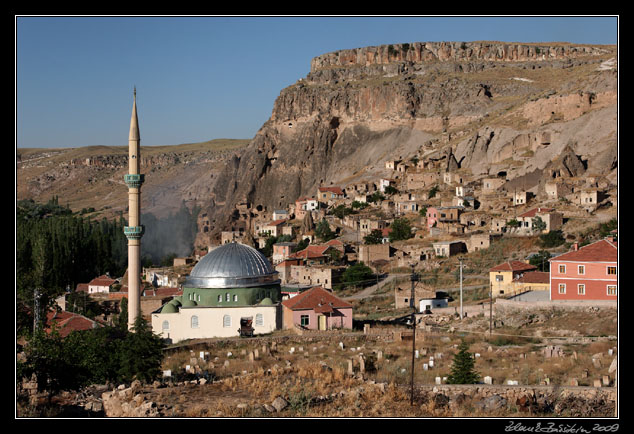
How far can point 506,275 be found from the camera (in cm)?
4328

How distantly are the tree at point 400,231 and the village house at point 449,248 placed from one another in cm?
685

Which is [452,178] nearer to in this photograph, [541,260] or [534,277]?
[541,260]

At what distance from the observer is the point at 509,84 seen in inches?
4564

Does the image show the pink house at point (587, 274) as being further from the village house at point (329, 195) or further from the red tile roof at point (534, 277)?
the village house at point (329, 195)

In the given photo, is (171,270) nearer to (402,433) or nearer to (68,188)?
(402,433)

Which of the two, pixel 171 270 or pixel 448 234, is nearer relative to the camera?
pixel 448 234

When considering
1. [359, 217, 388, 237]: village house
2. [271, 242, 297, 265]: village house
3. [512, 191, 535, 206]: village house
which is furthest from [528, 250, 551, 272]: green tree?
[271, 242, 297, 265]: village house

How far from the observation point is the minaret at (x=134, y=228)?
1462 inches

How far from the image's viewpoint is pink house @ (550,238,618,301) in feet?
113

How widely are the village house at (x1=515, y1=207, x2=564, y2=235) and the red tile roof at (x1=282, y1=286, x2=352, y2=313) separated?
22810 mm

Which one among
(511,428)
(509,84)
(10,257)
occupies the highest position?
(509,84)

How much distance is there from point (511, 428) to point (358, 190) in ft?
233

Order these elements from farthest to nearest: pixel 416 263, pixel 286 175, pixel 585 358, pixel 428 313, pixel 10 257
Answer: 1. pixel 286 175
2. pixel 416 263
3. pixel 428 313
4. pixel 585 358
5. pixel 10 257

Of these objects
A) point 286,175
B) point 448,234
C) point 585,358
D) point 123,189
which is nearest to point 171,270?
point 448,234
